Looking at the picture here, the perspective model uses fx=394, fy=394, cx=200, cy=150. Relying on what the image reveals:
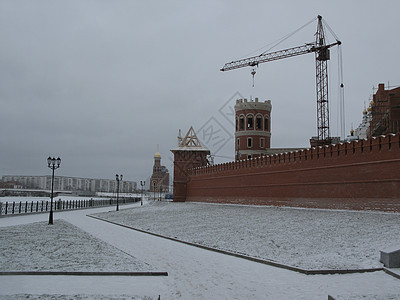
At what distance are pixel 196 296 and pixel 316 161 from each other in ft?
49.5

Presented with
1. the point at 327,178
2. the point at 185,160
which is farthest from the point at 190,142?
the point at 327,178

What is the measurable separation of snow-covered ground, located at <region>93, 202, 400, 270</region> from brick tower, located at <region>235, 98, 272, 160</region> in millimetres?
22637

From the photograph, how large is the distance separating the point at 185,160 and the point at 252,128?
7.87m

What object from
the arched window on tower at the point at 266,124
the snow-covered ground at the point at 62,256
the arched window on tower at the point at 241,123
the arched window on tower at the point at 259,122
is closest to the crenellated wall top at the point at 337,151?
the snow-covered ground at the point at 62,256

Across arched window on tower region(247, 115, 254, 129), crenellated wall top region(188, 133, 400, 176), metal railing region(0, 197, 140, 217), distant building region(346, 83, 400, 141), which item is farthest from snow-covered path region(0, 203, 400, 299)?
arched window on tower region(247, 115, 254, 129)

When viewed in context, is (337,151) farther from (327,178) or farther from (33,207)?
(33,207)

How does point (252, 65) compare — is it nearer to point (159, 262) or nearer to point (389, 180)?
point (389, 180)

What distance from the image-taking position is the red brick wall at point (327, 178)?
51.5ft

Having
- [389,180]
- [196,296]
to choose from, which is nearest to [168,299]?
[196,296]

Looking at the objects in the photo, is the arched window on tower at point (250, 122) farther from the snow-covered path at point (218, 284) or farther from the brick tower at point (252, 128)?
the snow-covered path at point (218, 284)

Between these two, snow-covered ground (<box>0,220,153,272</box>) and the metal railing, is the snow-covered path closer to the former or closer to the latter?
snow-covered ground (<box>0,220,153,272</box>)

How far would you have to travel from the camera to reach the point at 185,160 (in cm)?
4206

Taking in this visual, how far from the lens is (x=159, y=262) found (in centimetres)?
908

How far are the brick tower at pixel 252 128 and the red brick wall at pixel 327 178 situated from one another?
10813mm
